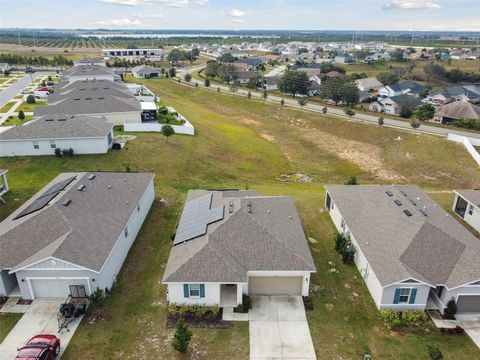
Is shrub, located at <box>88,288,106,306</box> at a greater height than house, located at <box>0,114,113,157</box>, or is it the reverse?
house, located at <box>0,114,113,157</box>

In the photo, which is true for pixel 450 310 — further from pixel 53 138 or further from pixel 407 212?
pixel 53 138

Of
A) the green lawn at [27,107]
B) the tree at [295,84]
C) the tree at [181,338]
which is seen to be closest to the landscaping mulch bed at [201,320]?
the tree at [181,338]

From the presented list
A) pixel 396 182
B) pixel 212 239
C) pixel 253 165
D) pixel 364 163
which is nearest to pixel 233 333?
pixel 212 239

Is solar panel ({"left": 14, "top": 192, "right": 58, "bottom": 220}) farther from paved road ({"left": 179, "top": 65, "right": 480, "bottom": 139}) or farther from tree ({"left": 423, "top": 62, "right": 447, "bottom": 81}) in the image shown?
tree ({"left": 423, "top": 62, "right": 447, "bottom": 81})

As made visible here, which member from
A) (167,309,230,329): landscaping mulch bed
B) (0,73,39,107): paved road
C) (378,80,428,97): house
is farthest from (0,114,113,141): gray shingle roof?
(378,80,428,97): house

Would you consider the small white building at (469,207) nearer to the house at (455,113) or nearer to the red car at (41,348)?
the red car at (41,348)

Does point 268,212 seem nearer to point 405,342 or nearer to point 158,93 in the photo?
point 405,342

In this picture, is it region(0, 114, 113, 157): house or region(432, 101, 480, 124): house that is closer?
region(0, 114, 113, 157): house
